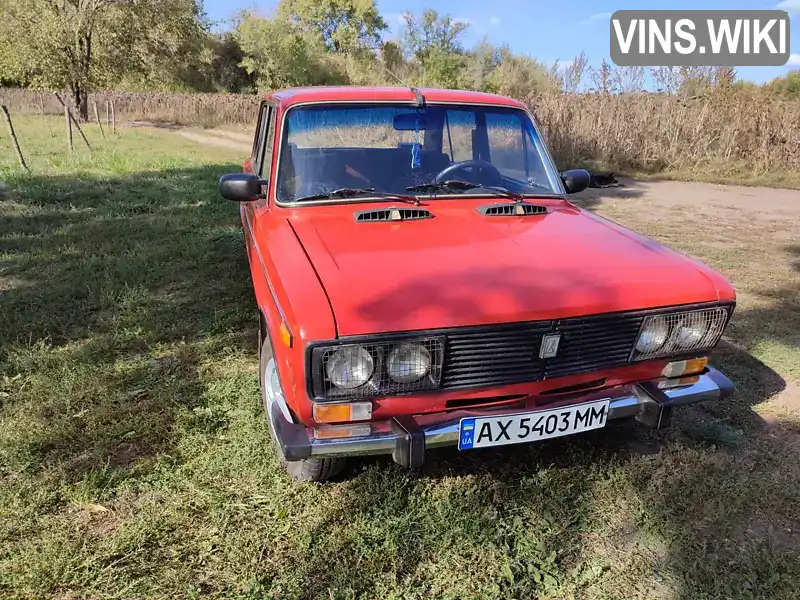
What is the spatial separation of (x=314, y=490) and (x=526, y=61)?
3704 centimetres

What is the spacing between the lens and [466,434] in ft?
7.52

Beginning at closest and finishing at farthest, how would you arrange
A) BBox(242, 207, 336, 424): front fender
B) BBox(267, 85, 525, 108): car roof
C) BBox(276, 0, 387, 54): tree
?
1. BBox(242, 207, 336, 424): front fender
2. BBox(267, 85, 525, 108): car roof
3. BBox(276, 0, 387, 54): tree

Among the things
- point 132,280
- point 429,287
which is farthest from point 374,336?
point 132,280

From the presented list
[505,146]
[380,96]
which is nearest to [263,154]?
[380,96]

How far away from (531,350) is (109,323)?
143 inches

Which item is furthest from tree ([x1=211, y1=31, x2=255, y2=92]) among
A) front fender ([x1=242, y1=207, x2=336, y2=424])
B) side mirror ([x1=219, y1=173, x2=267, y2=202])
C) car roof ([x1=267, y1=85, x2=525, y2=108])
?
front fender ([x1=242, y1=207, x2=336, y2=424])

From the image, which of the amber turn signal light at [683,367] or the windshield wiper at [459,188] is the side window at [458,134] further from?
the amber turn signal light at [683,367]

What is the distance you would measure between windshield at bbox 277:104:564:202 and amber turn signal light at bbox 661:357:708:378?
1363 millimetres

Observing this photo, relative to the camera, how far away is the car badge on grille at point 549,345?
2311 millimetres

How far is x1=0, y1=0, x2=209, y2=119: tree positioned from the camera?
91.5ft

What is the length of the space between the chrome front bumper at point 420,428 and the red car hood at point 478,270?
43 centimetres

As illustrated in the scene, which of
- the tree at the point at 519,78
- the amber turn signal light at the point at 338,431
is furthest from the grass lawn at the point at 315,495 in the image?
the tree at the point at 519,78

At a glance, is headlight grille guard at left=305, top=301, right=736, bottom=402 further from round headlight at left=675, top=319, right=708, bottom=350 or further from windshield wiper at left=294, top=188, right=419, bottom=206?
windshield wiper at left=294, top=188, right=419, bottom=206

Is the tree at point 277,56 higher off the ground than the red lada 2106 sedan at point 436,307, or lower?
higher
